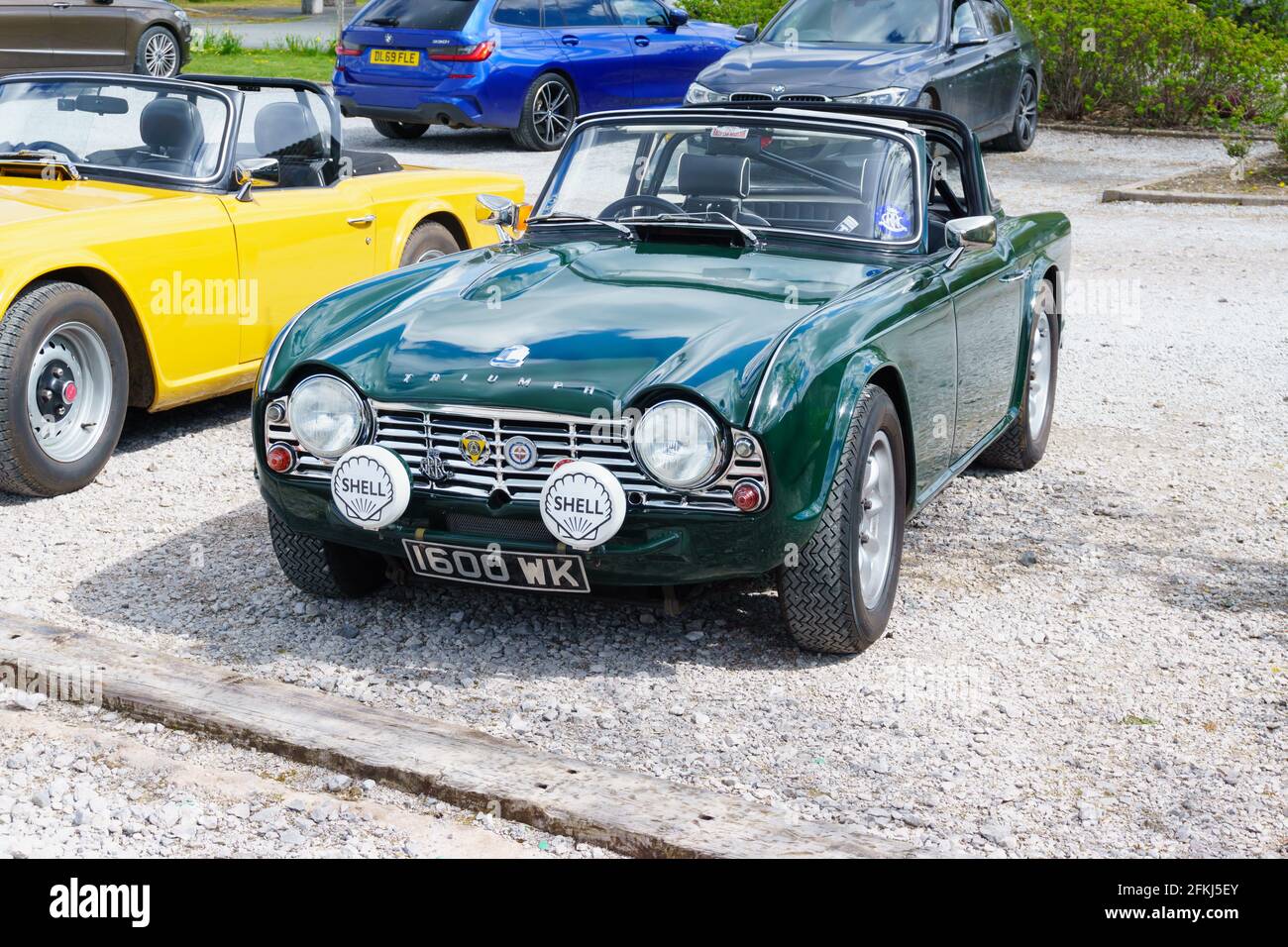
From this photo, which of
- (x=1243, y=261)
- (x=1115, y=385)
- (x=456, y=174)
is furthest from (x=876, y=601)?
(x=1243, y=261)

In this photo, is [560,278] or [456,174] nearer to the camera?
[560,278]

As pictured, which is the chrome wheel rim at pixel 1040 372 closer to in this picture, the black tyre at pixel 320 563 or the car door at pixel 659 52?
the black tyre at pixel 320 563

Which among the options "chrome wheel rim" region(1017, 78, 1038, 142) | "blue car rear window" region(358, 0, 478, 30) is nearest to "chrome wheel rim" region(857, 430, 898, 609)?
"blue car rear window" region(358, 0, 478, 30)

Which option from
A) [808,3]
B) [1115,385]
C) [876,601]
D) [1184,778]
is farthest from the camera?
[808,3]

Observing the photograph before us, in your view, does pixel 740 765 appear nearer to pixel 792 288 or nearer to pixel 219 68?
pixel 792 288

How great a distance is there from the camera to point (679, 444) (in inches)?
166

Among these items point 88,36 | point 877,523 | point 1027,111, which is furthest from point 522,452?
point 88,36

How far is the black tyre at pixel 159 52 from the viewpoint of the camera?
727 inches

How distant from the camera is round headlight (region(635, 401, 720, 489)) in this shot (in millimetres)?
4207

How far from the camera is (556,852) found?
3.50 meters

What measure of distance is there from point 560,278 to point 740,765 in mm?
1826

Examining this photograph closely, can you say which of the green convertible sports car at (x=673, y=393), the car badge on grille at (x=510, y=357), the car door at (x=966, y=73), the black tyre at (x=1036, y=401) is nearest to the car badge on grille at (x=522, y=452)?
the green convertible sports car at (x=673, y=393)

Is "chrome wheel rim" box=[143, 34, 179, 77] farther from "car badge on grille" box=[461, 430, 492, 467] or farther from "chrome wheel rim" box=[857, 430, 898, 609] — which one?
"chrome wheel rim" box=[857, 430, 898, 609]

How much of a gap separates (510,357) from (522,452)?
0.29m
